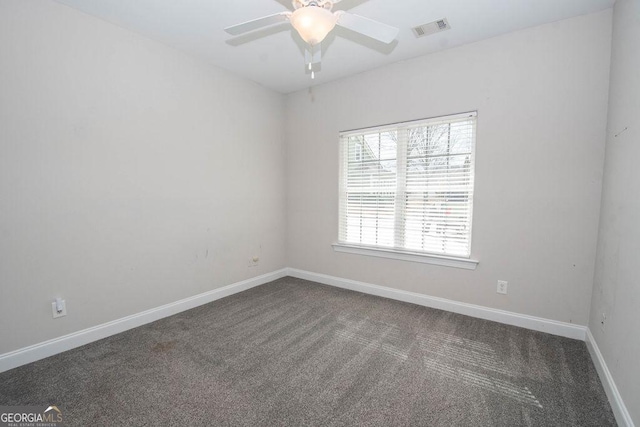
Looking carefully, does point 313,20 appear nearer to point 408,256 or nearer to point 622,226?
point 622,226

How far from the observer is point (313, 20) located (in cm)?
159

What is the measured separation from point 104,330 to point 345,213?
2.81 metres

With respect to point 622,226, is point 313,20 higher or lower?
higher

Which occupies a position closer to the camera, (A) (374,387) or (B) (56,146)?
(A) (374,387)

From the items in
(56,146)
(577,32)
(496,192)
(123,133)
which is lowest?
(496,192)

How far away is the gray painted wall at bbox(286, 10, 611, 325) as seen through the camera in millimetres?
2348

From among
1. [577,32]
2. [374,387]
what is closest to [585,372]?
[374,387]

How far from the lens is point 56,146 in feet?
7.23

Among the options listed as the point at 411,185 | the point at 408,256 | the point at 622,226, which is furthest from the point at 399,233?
the point at 622,226

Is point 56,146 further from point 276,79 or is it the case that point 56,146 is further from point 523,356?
point 523,356

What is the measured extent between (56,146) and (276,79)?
8.04ft

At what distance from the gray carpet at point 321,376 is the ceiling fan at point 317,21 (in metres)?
2.23

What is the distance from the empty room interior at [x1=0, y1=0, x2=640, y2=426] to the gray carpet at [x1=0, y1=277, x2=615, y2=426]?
2 cm

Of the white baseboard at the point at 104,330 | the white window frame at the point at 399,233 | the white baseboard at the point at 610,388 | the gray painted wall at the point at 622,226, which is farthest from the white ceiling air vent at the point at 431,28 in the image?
the white baseboard at the point at 104,330
